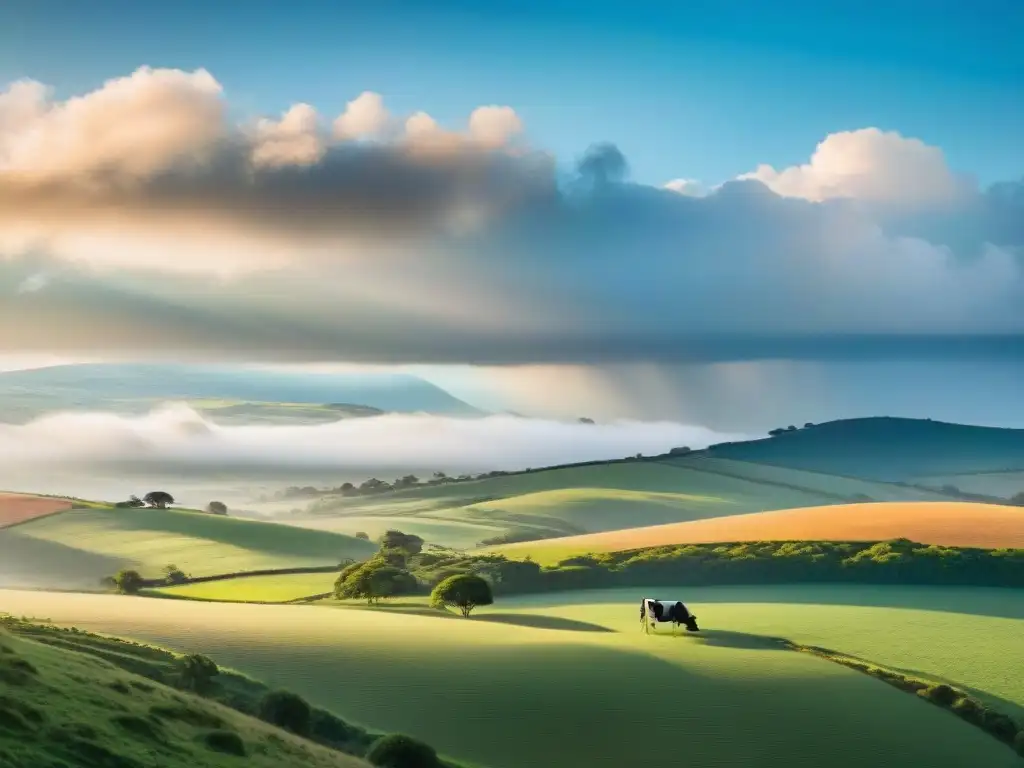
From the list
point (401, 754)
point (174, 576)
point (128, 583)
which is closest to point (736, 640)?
point (401, 754)

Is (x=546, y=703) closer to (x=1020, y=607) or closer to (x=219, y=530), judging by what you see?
(x=1020, y=607)

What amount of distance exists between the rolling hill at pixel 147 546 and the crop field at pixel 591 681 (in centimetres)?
5008

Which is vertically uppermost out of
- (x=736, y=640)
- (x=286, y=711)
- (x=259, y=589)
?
(x=259, y=589)

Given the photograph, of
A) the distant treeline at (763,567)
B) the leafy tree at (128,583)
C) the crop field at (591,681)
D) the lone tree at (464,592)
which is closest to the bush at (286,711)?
the crop field at (591,681)

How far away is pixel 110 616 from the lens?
217 feet

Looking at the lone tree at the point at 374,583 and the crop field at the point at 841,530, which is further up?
the crop field at the point at 841,530

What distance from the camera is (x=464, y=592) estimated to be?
76812mm

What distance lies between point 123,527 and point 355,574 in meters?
60.7

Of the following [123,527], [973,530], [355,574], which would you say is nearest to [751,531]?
[973,530]

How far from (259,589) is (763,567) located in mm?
42548

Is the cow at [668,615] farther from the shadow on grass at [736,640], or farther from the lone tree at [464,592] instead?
the lone tree at [464,592]

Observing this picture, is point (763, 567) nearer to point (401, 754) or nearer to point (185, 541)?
point (401, 754)

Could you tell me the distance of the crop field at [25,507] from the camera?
453ft

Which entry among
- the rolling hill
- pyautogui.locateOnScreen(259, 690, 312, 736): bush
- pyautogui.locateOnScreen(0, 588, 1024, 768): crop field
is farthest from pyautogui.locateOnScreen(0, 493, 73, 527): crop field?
pyautogui.locateOnScreen(259, 690, 312, 736): bush
